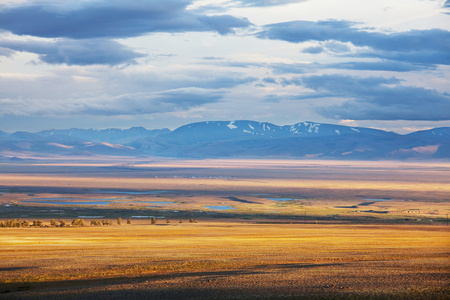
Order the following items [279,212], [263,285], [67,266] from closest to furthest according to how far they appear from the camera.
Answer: [263,285], [67,266], [279,212]

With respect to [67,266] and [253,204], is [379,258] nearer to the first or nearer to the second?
[67,266]

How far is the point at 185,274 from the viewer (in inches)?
950

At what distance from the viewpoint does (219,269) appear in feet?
83.9

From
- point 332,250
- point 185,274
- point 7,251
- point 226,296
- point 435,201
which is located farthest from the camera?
point 435,201

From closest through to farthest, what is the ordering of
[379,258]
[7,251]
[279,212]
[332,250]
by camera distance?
[379,258] → [7,251] → [332,250] → [279,212]

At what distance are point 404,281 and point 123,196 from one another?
3780 inches

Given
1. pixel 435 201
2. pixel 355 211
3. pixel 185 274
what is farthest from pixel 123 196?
pixel 185 274

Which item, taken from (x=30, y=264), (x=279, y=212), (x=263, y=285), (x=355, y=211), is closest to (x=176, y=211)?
(x=279, y=212)

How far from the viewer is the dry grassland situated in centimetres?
1952

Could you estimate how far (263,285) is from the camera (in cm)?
2048

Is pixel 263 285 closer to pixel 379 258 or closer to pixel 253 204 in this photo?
pixel 379 258

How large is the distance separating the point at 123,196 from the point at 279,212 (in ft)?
125

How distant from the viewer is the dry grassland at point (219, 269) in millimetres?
19516

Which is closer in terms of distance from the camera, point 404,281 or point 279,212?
point 404,281
